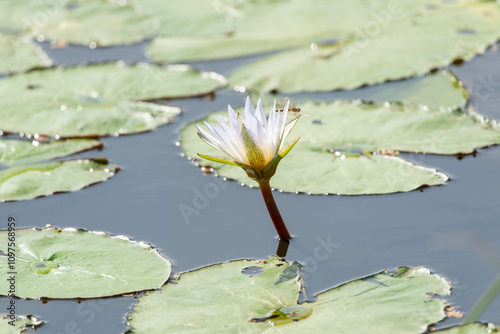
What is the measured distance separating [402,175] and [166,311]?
1343mm

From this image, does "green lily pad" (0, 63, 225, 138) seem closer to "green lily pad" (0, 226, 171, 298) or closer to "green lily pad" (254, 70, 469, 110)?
"green lily pad" (254, 70, 469, 110)

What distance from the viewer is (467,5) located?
468 centimetres

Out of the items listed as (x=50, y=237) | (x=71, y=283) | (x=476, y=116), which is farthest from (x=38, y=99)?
(x=476, y=116)

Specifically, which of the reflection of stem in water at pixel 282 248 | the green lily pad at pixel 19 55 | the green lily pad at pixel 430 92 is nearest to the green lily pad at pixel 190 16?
the green lily pad at pixel 19 55

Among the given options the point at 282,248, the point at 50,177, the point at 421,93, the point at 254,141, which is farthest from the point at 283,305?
the point at 421,93

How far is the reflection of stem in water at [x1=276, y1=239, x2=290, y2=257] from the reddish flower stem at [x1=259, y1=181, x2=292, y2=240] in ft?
0.06

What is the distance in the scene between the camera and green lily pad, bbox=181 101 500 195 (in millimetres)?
2980

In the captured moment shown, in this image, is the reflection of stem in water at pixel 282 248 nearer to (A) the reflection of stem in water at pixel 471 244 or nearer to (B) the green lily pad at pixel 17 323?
(A) the reflection of stem in water at pixel 471 244

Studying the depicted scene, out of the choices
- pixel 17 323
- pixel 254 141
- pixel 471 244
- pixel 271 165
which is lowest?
pixel 17 323

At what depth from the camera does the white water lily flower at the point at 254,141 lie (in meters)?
2.34

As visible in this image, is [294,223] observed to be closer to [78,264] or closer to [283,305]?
[283,305]

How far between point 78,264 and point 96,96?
1835 millimetres

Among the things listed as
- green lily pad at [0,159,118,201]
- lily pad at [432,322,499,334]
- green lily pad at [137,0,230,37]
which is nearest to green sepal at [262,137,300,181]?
lily pad at [432,322,499,334]

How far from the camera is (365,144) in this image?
329 centimetres
